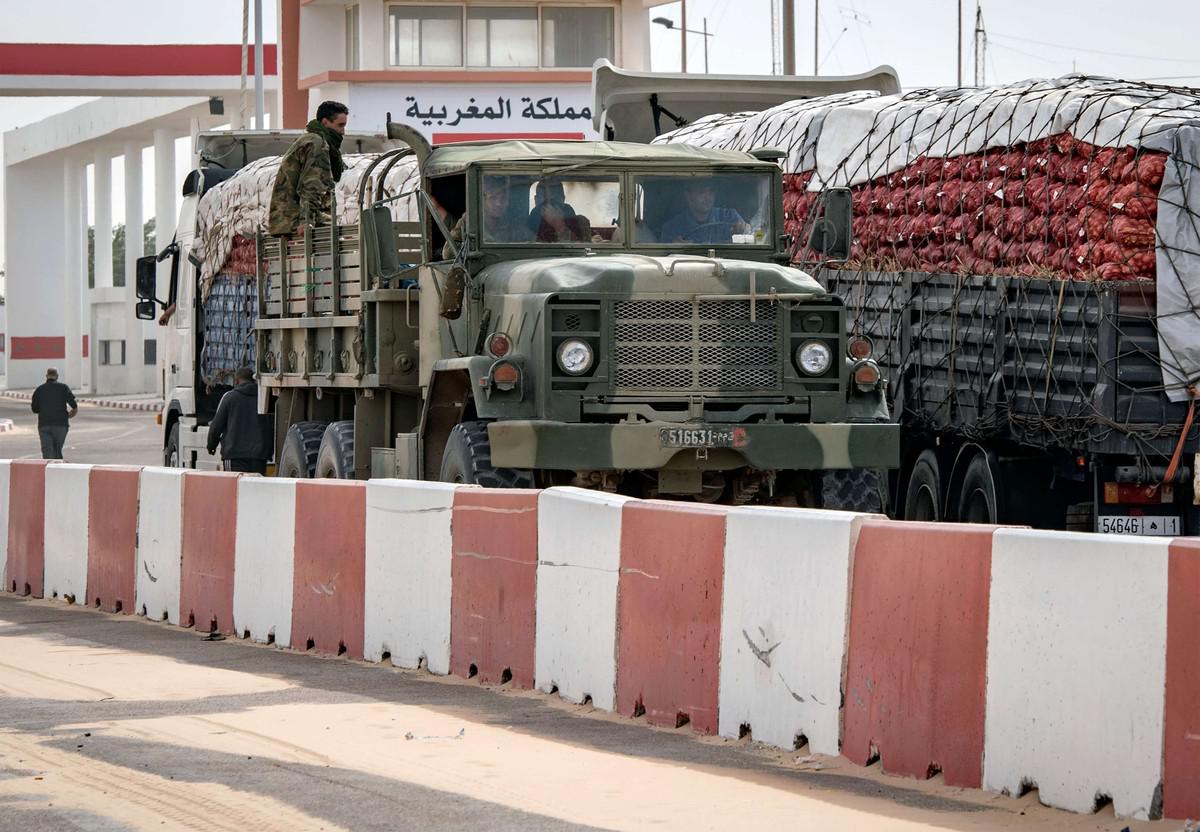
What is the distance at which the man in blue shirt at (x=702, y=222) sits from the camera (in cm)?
1399

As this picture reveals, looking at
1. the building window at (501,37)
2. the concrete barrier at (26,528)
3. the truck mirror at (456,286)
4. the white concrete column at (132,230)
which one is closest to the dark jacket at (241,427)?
the concrete barrier at (26,528)

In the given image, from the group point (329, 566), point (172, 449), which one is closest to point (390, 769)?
point (329, 566)

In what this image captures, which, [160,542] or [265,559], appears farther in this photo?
[160,542]

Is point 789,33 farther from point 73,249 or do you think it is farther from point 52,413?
point 73,249

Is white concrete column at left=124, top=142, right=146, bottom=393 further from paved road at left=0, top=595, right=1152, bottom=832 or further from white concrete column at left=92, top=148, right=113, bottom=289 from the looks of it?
paved road at left=0, top=595, right=1152, bottom=832

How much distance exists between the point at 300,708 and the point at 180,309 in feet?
52.6

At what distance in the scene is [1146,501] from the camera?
1323cm

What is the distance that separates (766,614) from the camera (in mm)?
8445

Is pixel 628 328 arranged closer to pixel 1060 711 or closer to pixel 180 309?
pixel 1060 711

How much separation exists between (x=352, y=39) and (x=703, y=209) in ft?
124

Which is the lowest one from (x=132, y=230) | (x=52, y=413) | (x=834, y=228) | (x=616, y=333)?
(x=52, y=413)

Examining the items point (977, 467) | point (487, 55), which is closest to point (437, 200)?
point (977, 467)

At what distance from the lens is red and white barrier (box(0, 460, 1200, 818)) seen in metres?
6.90

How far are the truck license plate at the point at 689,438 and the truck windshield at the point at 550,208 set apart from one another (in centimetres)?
178
